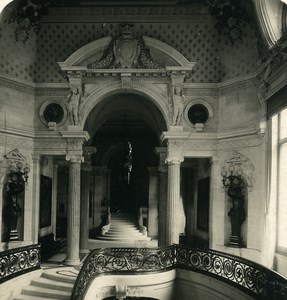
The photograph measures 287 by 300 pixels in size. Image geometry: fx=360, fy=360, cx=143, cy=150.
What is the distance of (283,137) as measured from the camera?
905cm

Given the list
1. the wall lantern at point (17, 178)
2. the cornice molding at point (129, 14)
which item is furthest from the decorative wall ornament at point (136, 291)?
the cornice molding at point (129, 14)

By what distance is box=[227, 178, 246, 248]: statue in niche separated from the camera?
1044cm

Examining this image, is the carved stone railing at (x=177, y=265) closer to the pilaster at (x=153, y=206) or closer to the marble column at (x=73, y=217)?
the marble column at (x=73, y=217)

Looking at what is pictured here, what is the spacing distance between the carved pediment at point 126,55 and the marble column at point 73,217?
3.12 metres

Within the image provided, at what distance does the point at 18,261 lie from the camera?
9.17 metres

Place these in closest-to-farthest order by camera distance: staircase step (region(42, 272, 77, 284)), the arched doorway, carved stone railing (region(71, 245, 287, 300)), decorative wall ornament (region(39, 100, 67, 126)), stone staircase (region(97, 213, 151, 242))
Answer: carved stone railing (region(71, 245, 287, 300)) → staircase step (region(42, 272, 77, 284)) → decorative wall ornament (region(39, 100, 67, 126)) → the arched doorway → stone staircase (region(97, 213, 151, 242))

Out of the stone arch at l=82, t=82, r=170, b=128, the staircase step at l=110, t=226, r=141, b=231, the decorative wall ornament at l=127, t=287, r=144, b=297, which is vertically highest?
the stone arch at l=82, t=82, r=170, b=128

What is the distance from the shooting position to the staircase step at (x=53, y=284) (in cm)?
925

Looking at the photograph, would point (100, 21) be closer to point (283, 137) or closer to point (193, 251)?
point (283, 137)

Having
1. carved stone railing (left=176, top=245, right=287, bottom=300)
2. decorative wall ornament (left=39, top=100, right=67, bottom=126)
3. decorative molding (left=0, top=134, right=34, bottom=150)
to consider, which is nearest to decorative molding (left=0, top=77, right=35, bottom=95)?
decorative wall ornament (left=39, top=100, right=67, bottom=126)

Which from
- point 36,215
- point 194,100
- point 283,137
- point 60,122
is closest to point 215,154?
point 194,100

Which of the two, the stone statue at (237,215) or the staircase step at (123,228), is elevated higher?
the stone statue at (237,215)

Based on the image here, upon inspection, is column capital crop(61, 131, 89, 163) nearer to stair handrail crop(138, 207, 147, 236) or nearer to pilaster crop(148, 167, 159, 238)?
stair handrail crop(138, 207, 147, 236)

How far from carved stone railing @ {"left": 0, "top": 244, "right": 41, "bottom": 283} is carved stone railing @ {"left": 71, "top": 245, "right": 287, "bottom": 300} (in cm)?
182
